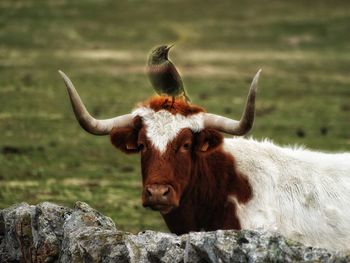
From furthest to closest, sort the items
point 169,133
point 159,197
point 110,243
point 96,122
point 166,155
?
1. point 96,122
2. point 169,133
3. point 166,155
4. point 159,197
5. point 110,243

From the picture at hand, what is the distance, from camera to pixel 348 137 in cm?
2567

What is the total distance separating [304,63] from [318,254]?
3748 cm

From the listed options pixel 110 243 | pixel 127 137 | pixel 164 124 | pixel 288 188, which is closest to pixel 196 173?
pixel 164 124

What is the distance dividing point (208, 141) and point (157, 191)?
1174 mm

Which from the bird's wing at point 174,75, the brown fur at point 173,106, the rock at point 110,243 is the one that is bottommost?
the rock at point 110,243

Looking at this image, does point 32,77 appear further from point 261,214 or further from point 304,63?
point 261,214

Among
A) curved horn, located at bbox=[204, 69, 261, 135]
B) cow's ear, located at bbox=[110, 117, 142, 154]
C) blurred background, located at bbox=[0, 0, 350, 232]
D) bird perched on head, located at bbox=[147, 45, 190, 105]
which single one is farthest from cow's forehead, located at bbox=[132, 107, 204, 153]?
blurred background, located at bbox=[0, 0, 350, 232]

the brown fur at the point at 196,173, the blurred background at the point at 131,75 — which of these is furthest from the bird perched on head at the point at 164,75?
the blurred background at the point at 131,75

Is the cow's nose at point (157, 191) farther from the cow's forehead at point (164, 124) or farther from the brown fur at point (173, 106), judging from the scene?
the brown fur at point (173, 106)

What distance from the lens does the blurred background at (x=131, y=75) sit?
2019 centimetres

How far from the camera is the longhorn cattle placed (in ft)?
36.4

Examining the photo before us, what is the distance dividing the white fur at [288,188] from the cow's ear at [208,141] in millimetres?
82

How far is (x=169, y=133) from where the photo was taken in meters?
11.1

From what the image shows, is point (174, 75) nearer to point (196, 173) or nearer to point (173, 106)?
point (173, 106)
